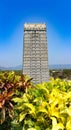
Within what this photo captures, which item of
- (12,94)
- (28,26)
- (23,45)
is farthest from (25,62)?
(12,94)

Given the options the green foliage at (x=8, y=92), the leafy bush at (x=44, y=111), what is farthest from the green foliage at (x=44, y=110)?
the green foliage at (x=8, y=92)

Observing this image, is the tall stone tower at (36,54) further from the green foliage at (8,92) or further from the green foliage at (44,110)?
the green foliage at (44,110)

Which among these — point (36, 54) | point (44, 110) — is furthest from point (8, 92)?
point (36, 54)

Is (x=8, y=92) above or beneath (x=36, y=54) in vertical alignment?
beneath

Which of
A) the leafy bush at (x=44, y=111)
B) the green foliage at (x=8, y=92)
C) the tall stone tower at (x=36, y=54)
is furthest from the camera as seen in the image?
the tall stone tower at (x=36, y=54)

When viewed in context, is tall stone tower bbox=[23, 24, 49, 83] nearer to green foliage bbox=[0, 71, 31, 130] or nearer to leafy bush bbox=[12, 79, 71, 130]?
green foliage bbox=[0, 71, 31, 130]

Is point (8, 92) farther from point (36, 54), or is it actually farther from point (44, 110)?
point (36, 54)

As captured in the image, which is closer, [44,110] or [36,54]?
[44,110]

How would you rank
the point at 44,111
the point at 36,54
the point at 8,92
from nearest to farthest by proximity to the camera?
the point at 44,111
the point at 8,92
the point at 36,54
